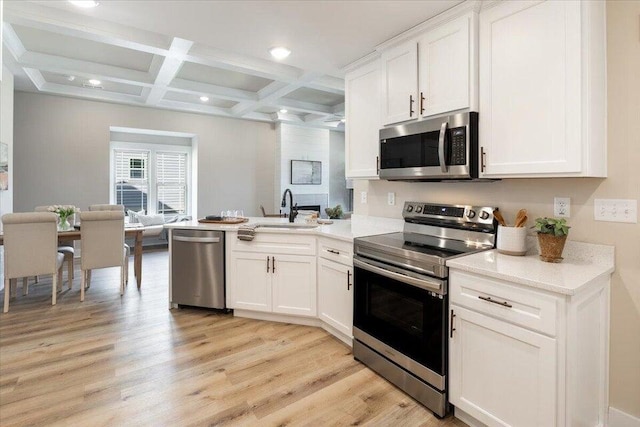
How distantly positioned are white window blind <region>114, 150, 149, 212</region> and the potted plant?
714cm

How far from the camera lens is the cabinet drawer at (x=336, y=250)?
260cm

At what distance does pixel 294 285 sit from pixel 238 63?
2.73m

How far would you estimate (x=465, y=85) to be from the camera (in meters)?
2.12

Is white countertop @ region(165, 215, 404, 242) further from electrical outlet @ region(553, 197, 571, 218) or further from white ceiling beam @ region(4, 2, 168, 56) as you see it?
white ceiling beam @ region(4, 2, 168, 56)

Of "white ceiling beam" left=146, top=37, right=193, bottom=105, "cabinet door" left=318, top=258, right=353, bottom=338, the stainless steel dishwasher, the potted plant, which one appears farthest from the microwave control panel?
"white ceiling beam" left=146, top=37, right=193, bottom=105

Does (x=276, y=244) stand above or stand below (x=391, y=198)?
below

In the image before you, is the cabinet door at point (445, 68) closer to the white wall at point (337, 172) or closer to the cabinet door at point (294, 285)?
the cabinet door at point (294, 285)

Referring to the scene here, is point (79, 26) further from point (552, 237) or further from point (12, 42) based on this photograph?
point (552, 237)

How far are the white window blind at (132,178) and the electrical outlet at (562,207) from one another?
714 cm

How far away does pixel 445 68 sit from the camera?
2.23m

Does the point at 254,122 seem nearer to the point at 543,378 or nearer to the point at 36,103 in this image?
the point at 36,103

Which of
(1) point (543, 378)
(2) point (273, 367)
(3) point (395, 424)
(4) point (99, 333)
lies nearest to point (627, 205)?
(1) point (543, 378)

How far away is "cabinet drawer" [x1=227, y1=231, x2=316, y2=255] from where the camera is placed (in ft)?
9.77

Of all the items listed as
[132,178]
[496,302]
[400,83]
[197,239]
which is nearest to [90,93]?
[132,178]
